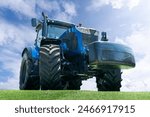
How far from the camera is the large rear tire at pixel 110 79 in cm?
1775

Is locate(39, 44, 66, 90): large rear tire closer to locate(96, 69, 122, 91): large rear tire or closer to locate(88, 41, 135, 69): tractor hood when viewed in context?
locate(88, 41, 135, 69): tractor hood

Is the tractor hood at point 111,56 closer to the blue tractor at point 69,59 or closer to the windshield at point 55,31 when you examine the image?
the blue tractor at point 69,59

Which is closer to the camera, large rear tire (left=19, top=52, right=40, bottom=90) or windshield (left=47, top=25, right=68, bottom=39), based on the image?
large rear tire (left=19, top=52, right=40, bottom=90)

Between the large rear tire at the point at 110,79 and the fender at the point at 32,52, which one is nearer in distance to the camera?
the large rear tire at the point at 110,79

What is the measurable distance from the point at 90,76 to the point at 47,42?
2530 millimetres

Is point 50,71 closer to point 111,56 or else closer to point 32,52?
point 111,56

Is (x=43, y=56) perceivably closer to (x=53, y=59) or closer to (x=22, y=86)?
(x=53, y=59)

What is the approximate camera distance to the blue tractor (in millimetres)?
15062

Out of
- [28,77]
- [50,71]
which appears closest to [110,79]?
[28,77]

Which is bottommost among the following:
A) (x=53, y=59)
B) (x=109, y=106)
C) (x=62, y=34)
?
(x=109, y=106)

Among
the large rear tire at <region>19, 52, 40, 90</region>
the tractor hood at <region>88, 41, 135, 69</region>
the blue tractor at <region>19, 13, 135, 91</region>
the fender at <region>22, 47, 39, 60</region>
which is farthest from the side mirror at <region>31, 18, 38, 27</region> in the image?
the tractor hood at <region>88, 41, 135, 69</region>

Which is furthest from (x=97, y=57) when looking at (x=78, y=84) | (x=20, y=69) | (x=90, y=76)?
(x=20, y=69)

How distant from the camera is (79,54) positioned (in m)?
17.4

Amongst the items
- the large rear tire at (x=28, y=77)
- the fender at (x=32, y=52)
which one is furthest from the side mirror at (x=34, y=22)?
the large rear tire at (x=28, y=77)
